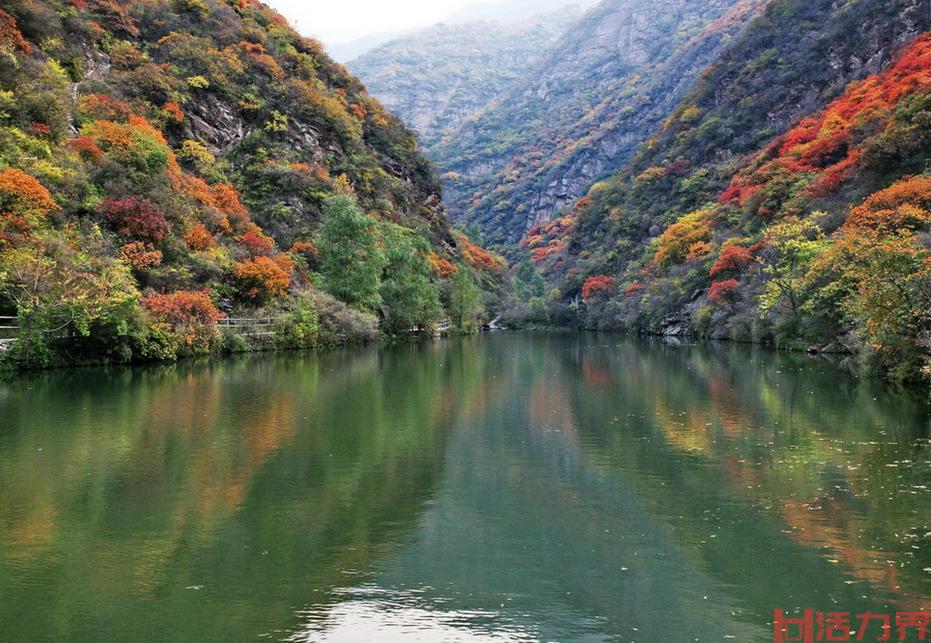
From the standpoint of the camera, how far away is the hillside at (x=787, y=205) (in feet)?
98.1

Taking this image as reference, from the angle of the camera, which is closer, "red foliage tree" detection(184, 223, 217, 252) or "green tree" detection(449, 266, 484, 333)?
"red foliage tree" detection(184, 223, 217, 252)

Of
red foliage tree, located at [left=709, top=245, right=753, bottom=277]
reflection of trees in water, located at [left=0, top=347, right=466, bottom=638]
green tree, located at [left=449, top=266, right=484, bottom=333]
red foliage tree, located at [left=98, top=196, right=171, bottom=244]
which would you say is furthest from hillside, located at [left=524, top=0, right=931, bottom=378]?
red foliage tree, located at [left=98, top=196, right=171, bottom=244]

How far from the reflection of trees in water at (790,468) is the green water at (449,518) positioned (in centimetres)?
6

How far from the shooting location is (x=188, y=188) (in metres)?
48.9

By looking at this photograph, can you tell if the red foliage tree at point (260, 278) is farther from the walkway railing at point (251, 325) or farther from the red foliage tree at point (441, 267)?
the red foliage tree at point (441, 267)

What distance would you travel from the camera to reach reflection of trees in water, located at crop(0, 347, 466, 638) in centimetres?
802

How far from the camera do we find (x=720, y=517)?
11.2m

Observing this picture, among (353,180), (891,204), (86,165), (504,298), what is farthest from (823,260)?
(504,298)

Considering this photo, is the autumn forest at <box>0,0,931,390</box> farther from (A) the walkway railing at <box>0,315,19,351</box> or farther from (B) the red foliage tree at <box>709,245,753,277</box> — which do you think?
(B) the red foliage tree at <box>709,245,753,277</box>

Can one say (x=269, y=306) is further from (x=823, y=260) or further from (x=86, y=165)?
(x=823, y=260)

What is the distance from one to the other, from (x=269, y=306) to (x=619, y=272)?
63.1m

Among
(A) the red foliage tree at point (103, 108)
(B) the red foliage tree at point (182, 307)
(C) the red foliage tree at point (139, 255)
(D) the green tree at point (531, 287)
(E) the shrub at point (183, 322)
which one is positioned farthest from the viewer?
(D) the green tree at point (531, 287)

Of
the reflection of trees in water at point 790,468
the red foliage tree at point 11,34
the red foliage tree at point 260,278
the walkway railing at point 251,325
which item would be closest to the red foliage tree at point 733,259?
the reflection of trees in water at point 790,468

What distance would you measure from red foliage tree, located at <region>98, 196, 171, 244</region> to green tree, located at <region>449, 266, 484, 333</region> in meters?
42.6
